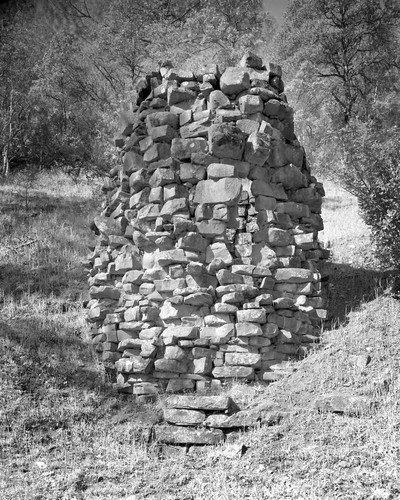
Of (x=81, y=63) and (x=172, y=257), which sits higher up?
(x=81, y=63)

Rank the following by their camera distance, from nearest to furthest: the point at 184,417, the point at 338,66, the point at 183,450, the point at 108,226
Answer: the point at 183,450
the point at 184,417
the point at 108,226
the point at 338,66

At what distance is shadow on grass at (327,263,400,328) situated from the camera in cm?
825

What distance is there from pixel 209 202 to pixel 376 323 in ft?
9.19

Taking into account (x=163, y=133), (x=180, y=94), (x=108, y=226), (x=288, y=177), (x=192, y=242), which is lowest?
(x=192, y=242)

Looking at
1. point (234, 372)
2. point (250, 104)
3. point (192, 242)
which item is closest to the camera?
point (234, 372)

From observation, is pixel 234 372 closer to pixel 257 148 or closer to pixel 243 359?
pixel 243 359

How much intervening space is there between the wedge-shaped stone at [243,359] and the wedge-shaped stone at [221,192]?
2.06 metres

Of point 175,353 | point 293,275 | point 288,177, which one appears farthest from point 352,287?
point 175,353

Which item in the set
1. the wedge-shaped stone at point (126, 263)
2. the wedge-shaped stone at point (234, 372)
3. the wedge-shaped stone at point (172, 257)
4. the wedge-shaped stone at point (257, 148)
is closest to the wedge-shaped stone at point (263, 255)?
the wedge-shaped stone at point (172, 257)

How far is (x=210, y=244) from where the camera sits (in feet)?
25.0

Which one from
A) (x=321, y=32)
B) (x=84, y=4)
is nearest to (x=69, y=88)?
(x=84, y=4)

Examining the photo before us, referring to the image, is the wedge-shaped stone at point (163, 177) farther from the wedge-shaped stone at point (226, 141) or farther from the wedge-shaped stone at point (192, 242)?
the wedge-shaped stone at point (192, 242)

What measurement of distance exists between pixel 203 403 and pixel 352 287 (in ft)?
13.6

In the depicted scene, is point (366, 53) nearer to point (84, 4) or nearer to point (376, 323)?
point (84, 4)
